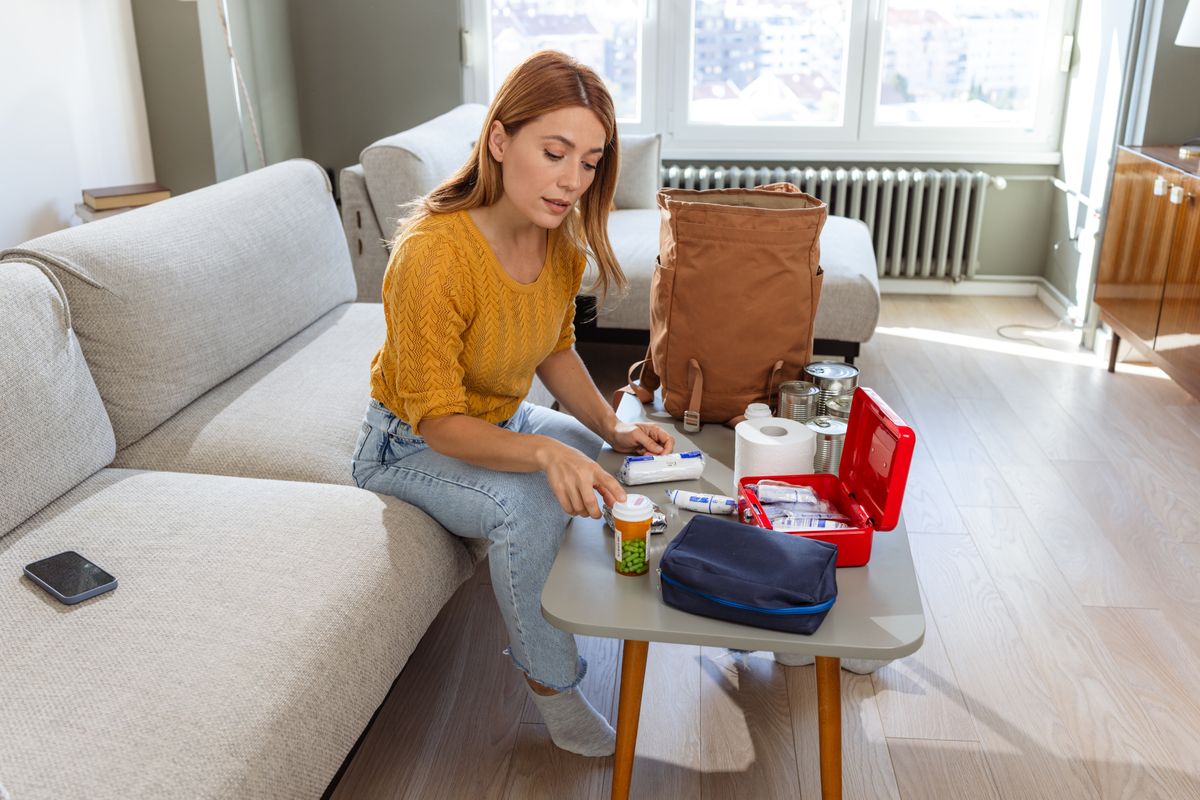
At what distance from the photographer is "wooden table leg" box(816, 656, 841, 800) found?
129 cm

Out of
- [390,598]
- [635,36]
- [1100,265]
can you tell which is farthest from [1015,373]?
[390,598]

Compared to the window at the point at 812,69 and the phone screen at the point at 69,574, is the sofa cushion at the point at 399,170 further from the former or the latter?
the phone screen at the point at 69,574

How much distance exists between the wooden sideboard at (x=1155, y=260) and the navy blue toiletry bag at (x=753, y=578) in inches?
82.5

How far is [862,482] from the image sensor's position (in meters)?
1.42

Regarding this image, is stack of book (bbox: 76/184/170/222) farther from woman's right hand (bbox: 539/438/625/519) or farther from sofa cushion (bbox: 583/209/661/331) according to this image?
woman's right hand (bbox: 539/438/625/519)

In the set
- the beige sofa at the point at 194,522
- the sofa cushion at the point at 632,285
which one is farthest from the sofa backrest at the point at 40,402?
the sofa cushion at the point at 632,285

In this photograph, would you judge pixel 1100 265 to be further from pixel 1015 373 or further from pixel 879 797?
pixel 879 797

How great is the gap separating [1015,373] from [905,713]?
6.42 ft

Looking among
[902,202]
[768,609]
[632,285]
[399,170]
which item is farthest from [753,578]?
[902,202]

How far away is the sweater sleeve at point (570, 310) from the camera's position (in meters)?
1.72

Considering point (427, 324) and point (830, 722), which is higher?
point (427, 324)

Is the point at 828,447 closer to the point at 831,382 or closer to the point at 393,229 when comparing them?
the point at 831,382

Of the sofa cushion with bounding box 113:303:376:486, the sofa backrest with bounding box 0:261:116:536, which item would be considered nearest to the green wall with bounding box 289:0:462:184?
the sofa cushion with bounding box 113:303:376:486

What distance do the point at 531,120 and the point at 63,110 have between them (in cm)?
227
